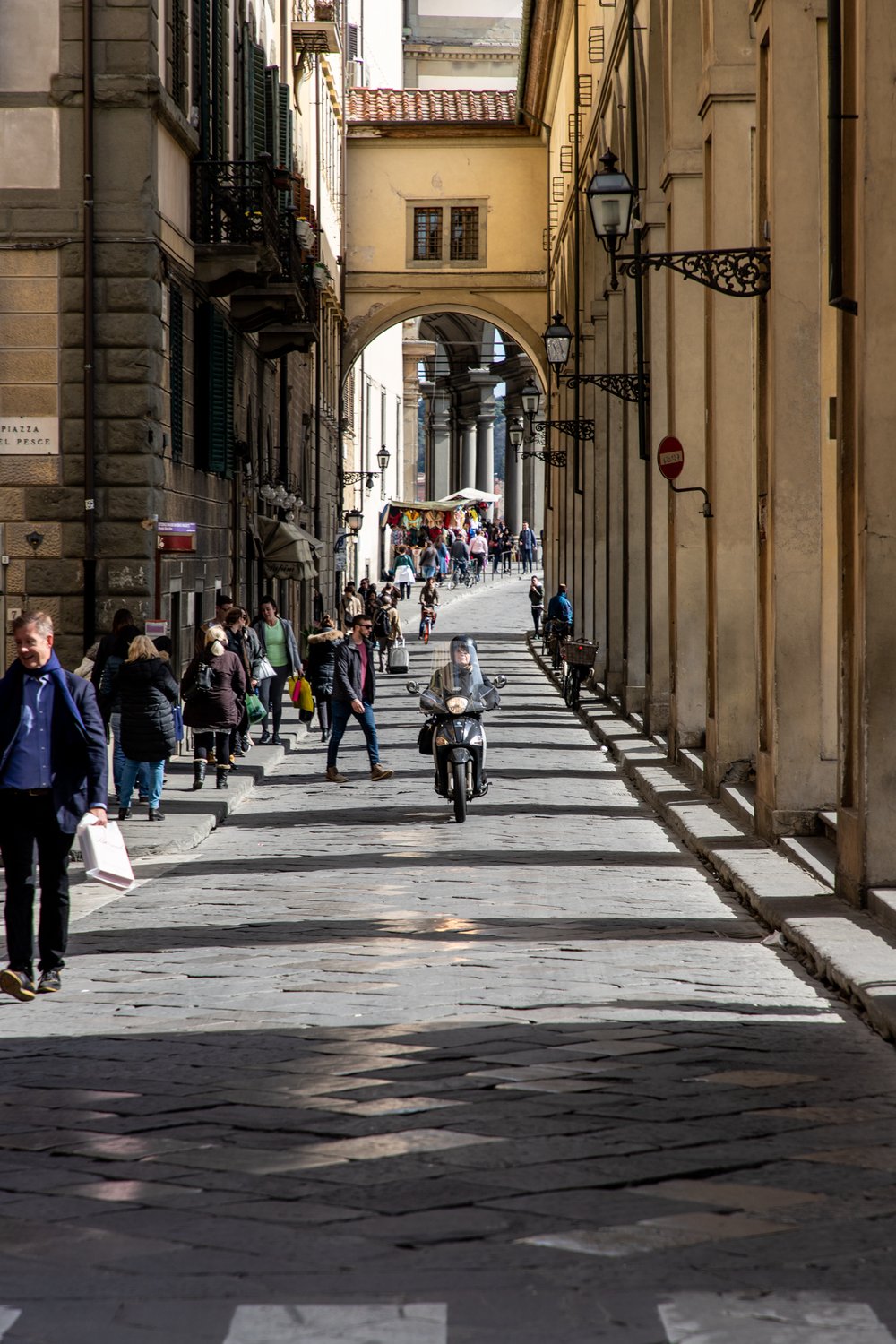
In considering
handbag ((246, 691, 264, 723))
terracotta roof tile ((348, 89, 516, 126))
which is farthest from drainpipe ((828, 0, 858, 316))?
terracotta roof tile ((348, 89, 516, 126))

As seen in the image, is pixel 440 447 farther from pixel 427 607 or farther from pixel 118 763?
pixel 118 763

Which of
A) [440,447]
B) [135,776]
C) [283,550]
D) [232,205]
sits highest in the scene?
[440,447]

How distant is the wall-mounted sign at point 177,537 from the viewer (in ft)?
60.2

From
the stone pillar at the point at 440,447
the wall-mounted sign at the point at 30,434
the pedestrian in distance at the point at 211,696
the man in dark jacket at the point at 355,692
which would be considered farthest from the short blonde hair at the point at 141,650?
the stone pillar at the point at 440,447

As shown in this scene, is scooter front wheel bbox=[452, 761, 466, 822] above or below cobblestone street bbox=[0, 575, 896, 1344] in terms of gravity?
above

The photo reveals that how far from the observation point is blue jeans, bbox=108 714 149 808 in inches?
585

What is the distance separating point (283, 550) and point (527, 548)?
49.7 meters

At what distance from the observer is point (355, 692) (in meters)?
18.3

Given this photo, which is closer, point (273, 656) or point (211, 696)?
point (211, 696)

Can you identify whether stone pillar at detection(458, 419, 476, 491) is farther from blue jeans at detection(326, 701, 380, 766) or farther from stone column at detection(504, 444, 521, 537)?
blue jeans at detection(326, 701, 380, 766)

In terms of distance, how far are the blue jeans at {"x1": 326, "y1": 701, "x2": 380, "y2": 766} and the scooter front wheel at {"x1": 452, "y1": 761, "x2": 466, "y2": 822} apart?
3.47 m

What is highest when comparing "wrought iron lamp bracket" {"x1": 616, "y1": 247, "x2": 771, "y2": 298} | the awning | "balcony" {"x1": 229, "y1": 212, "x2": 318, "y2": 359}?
"balcony" {"x1": 229, "y1": 212, "x2": 318, "y2": 359}

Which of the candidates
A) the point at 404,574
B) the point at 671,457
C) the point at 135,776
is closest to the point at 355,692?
the point at 671,457

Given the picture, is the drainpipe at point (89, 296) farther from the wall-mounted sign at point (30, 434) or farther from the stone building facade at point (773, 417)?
the stone building facade at point (773, 417)
